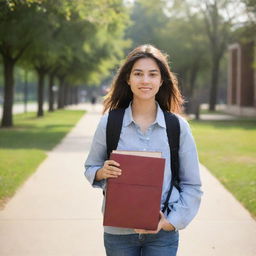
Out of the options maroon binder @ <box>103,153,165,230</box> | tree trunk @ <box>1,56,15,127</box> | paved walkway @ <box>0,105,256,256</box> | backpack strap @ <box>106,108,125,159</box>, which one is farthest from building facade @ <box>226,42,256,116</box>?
maroon binder @ <box>103,153,165,230</box>

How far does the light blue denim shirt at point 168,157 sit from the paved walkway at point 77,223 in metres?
2.57

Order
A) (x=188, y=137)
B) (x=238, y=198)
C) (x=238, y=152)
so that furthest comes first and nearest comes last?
(x=238, y=152) < (x=238, y=198) < (x=188, y=137)

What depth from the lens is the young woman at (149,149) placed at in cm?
290

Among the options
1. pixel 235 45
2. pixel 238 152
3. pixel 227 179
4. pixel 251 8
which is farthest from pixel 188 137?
pixel 235 45

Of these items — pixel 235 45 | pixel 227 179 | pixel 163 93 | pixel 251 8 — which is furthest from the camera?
pixel 235 45

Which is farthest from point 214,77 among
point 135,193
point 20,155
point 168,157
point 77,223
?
point 135,193

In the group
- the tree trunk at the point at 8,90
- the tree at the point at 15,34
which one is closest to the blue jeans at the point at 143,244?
the tree at the point at 15,34

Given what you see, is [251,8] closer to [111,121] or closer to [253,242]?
[253,242]

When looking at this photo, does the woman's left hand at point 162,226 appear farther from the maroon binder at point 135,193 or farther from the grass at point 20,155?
the grass at point 20,155

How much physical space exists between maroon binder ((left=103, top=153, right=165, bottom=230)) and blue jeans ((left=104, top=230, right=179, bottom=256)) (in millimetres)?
211

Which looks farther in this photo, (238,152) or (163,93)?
(238,152)

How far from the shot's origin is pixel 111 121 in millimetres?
2988

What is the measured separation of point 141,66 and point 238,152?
1189 centimetres

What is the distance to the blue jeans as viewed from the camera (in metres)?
2.91
